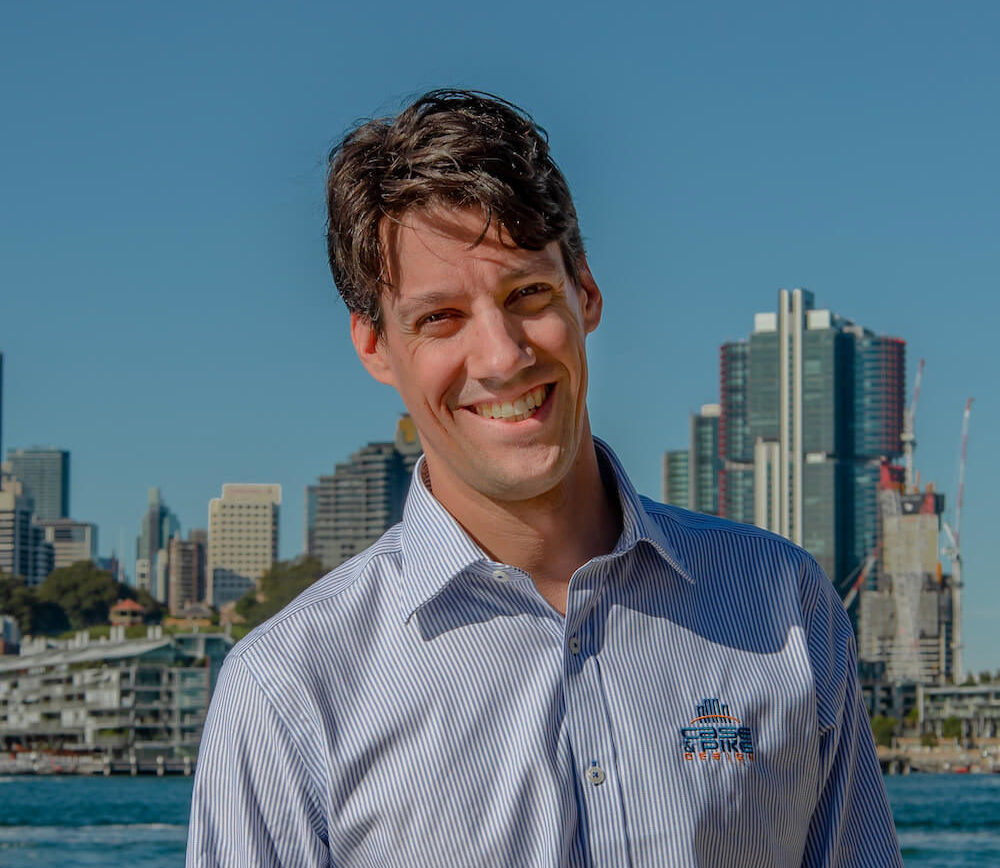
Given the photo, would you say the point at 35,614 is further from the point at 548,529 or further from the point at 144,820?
the point at 548,529

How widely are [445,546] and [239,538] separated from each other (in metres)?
109

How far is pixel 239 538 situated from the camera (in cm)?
10944

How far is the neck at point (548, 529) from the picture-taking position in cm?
161

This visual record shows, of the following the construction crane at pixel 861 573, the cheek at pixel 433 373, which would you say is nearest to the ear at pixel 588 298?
the cheek at pixel 433 373

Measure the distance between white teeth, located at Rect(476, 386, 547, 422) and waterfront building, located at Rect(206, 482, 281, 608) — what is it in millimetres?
101056

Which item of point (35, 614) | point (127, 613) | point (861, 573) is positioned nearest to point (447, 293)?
point (127, 613)

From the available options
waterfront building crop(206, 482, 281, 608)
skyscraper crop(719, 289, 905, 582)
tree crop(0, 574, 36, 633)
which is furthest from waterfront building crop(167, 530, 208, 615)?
skyscraper crop(719, 289, 905, 582)

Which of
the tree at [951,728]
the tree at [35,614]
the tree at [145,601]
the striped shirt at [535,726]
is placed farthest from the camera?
the tree at [35,614]

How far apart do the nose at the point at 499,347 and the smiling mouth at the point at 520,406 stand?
0.03 m

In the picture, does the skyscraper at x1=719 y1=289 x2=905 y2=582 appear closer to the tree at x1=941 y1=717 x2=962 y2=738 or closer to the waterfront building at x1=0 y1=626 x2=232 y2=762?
the tree at x1=941 y1=717 x2=962 y2=738

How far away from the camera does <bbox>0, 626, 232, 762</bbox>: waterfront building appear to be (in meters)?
72.0

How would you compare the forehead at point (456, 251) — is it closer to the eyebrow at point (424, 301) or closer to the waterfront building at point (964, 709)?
the eyebrow at point (424, 301)

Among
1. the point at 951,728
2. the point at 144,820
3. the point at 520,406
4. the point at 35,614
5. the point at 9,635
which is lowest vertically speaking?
the point at 144,820

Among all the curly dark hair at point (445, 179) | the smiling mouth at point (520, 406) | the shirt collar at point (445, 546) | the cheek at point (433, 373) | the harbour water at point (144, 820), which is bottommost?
the harbour water at point (144, 820)
